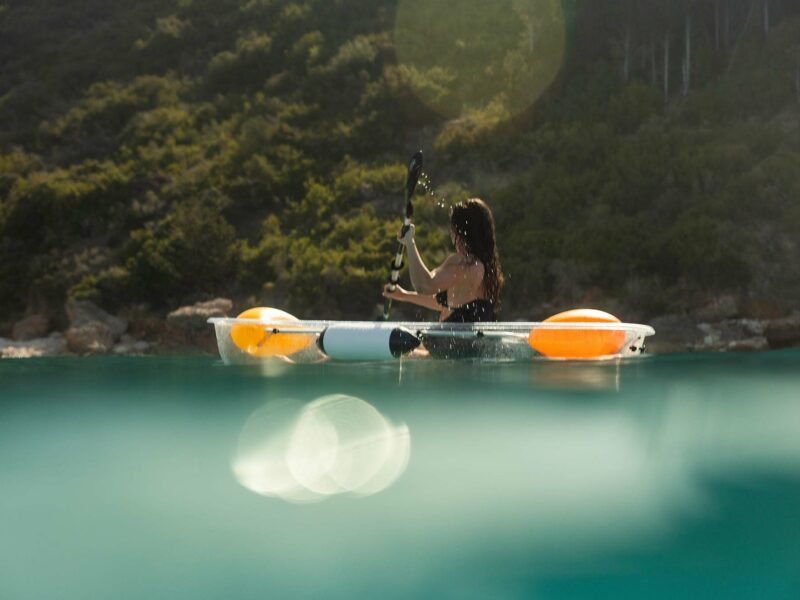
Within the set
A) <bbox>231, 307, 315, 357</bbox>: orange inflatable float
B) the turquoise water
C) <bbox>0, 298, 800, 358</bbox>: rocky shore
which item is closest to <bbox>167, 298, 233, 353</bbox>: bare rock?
<bbox>0, 298, 800, 358</bbox>: rocky shore

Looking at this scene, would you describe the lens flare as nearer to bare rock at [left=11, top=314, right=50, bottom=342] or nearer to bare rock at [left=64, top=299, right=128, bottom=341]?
bare rock at [left=64, top=299, right=128, bottom=341]

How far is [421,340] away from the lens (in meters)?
6.42

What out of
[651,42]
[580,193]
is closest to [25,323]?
[580,193]

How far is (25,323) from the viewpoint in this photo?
16781 millimetres

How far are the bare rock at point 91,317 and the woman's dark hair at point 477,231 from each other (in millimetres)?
10948

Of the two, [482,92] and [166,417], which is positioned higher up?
[482,92]

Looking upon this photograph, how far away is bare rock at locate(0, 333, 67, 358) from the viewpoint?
14.4 meters

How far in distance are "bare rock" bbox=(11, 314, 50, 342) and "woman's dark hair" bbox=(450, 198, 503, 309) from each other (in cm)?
1272

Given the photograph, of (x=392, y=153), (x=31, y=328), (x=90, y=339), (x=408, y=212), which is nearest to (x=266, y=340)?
(x=408, y=212)

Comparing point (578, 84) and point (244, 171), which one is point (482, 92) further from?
point (244, 171)

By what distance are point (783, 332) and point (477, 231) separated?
9000mm

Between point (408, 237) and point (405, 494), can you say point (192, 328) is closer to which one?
point (408, 237)

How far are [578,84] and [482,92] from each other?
2.81m

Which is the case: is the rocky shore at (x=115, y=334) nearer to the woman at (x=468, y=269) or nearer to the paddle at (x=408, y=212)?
the paddle at (x=408, y=212)
